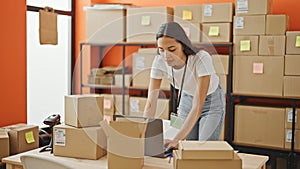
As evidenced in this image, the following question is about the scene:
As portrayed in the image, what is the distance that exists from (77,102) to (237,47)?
198 centimetres

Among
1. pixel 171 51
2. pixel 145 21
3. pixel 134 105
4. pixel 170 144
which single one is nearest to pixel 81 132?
pixel 170 144

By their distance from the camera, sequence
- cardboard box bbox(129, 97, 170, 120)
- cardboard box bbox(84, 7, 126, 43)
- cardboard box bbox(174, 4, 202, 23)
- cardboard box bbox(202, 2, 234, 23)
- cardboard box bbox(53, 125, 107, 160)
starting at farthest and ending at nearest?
cardboard box bbox(84, 7, 126, 43)
cardboard box bbox(129, 97, 170, 120)
cardboard box bbox(174, 4, 202, 23)
cardboard box bbox(202, 2, 234, 23)
cardboard box bbox(53, 125, 107, 160)

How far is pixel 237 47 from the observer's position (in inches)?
144

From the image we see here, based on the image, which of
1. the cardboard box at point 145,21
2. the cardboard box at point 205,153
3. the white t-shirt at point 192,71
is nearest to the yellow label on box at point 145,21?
the cardboard box at point 145,21

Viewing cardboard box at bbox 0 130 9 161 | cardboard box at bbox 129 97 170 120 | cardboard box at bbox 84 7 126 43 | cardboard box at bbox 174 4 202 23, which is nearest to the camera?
cardboard box at bbox 0 130 9 161

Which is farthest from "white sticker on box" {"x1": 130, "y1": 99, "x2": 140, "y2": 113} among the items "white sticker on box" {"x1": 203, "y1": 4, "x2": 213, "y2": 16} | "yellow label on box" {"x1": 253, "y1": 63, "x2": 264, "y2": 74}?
"yellow label on box" {"x1": 253, "y1": 63, "x2": 264, "y2": 74}

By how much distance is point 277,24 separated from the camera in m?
3.49

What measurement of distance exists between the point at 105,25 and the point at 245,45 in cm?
151

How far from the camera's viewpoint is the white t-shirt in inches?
92.7

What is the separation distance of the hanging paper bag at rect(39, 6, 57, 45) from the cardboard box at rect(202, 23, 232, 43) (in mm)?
1464

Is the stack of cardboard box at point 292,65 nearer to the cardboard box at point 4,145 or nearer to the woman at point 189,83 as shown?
the woman at point 189,83

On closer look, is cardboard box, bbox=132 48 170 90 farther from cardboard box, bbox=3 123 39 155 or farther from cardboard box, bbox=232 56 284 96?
cardboard box, bbox=3 123 39 155

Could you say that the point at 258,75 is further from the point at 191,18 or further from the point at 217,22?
the point at 191,18

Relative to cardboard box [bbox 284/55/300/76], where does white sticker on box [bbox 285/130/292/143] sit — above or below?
below
